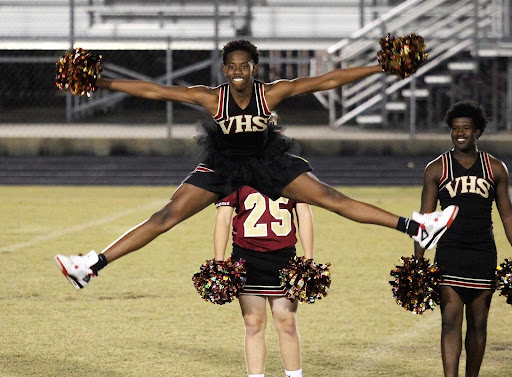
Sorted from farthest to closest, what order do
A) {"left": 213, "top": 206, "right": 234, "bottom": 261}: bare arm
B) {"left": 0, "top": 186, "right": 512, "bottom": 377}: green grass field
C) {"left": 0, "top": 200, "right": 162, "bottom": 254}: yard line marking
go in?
{"left": 0, "top": 200, "right": 162, "bottom": 254}: yard line marking
{"left": 0, "top": 186, "right": 512, "bottom": 377}: green grass field
{"left": 213, "top": 206, "right": 234, "bottom": 261}: bare arm

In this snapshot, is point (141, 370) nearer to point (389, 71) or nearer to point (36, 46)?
point (389, 71)

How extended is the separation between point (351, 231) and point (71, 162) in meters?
6.33

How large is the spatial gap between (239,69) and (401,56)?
29.7 inches

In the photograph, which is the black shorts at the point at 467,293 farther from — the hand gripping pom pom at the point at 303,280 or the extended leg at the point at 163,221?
the extended leg at the point at 163,221

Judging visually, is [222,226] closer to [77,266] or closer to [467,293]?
[77,266]

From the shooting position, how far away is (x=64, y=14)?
2102 centimetres

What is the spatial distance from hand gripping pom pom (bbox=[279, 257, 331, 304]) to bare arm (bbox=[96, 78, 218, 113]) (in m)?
0.84

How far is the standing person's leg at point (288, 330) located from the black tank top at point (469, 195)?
0.84 m

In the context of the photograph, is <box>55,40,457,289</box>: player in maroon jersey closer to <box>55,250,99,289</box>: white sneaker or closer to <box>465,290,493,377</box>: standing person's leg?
<box>55,250,99,289</box>: white sneaker

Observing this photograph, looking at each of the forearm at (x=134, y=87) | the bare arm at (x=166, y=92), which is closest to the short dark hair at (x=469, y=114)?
the bare arm at (x=166, y=92)

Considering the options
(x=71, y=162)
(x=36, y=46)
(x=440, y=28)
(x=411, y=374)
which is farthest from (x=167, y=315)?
(x=440, y=28)

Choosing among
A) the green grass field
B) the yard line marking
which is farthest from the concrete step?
the green grass field

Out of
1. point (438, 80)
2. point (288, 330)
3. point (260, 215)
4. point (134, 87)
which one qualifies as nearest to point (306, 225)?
point (260, 215)

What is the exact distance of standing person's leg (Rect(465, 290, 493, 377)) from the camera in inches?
200
